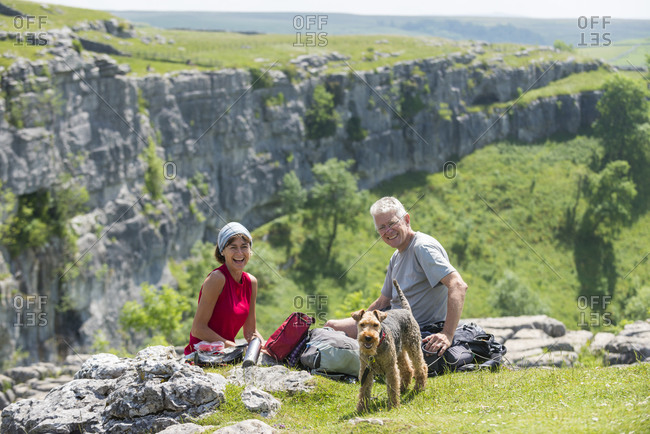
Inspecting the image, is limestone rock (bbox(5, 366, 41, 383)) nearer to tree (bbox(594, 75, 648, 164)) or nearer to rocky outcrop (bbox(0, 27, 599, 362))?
rocky outcrop (bbox(0, 27, 599, 362))

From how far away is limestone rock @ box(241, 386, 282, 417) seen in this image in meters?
10.2

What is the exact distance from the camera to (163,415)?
1019 centimetres

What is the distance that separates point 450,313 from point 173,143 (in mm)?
49891

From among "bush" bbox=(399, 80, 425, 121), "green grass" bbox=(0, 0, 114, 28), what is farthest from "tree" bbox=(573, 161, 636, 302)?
"green grass" bbox=(0, 0, 114, 28)

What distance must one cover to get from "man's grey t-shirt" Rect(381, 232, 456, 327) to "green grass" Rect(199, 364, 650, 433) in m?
1.26

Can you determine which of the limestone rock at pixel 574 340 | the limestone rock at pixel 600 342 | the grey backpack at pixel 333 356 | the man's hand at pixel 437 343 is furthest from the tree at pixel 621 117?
the grey backpack at pixel 333 356

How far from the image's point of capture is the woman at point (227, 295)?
11.8 metres

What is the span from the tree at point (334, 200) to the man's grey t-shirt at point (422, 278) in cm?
5326

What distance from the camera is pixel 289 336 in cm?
1239

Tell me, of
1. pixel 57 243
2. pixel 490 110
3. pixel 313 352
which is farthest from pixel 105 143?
pixel 490 110

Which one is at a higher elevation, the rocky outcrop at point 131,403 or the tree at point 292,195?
the rocky outcrop at point 131,403

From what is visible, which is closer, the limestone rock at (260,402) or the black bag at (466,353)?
the limestone rock at (260,402)

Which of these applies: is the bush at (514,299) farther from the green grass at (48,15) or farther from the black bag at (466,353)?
the green grass at (48,15)

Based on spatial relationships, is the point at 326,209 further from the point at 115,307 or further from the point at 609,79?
the point at 609,79
